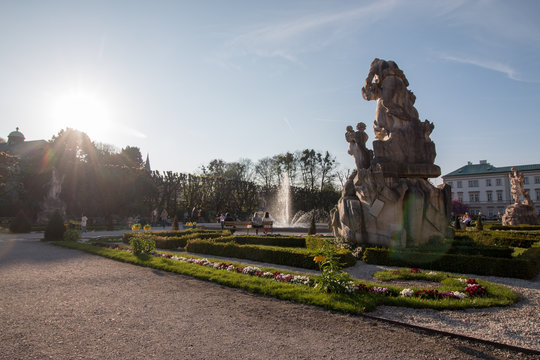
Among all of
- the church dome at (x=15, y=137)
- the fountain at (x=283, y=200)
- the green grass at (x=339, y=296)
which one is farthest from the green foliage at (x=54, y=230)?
the church dome at (x=15, y=137)

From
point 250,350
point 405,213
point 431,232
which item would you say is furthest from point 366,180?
point 250,350

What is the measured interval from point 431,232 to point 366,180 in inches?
106

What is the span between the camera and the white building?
6744 cm

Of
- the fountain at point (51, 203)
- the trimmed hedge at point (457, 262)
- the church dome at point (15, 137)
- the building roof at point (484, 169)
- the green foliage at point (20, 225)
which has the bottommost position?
the trimmed hedge at point (457, 262)

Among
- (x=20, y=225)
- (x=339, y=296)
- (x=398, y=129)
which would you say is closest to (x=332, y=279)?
(x=339, y=296)

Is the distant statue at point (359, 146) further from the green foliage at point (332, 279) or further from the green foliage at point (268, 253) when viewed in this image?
the green foliage at point (332, 279)

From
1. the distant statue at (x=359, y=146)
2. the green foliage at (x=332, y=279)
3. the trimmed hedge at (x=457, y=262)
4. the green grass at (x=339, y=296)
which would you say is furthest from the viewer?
the distant statue at (x=359, y=146)

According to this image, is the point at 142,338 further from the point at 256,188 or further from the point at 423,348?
the point at 256,188

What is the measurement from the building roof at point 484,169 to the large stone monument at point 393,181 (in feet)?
233

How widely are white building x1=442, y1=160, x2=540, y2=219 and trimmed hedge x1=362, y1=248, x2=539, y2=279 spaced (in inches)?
2752

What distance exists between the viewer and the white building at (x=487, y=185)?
67438mm

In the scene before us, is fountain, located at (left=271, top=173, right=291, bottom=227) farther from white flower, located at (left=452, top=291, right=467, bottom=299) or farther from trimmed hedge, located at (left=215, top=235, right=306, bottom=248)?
white flower, located at (left=452, top=291, right=467, bottom=299)

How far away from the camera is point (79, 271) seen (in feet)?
31.9

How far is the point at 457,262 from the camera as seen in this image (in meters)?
9.25
